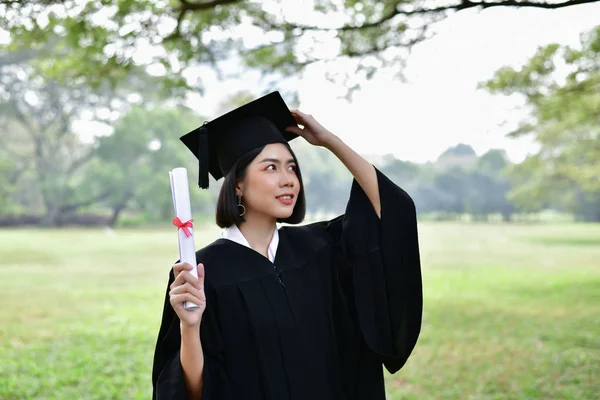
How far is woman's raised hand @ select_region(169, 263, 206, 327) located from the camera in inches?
67.1

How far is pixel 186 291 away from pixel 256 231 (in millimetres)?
523

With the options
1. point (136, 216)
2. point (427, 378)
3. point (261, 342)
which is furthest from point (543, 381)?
point (136, 216)

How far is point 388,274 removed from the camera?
222 cm

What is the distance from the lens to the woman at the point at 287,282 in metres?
2.04

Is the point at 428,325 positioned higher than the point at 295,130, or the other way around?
the point at 295,130

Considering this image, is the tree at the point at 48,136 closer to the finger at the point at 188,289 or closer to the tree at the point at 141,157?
the tree at the point at 141,157

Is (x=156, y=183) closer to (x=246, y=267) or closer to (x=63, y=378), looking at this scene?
(x=63, y=378)

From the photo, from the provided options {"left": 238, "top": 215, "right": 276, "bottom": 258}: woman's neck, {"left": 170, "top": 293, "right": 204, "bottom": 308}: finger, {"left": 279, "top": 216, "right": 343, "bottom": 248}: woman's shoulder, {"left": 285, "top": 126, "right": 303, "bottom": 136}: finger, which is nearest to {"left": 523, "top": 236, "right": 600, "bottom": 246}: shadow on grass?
{"left": 279, "top": 216, "right": 343, "bottom": 248}: woman's shoulder

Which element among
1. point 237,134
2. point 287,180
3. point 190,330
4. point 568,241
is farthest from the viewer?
point 568,241

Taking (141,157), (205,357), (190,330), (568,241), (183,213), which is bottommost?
(568,241)

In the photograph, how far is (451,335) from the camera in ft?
28.0

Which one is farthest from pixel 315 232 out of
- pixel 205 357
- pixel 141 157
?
pixel 141 157

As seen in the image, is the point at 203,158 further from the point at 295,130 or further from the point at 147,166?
the point at 147,166

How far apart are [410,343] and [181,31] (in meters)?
4.81
